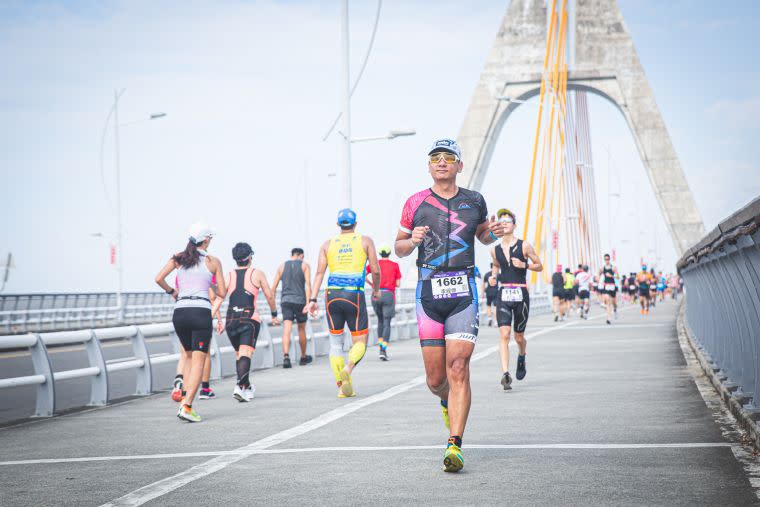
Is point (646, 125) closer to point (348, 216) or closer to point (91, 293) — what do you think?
point (91, 293)

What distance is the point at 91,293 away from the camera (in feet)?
158

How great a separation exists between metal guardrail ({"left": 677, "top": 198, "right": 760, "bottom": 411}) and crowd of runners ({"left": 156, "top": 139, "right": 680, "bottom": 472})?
1.64 meters

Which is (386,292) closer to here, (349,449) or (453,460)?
(349,449)

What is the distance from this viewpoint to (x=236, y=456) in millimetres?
8141

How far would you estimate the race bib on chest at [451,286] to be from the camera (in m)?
7.56

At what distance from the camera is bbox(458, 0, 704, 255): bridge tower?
205 ft

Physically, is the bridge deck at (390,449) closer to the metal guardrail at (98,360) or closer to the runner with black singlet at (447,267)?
the metal guardrail at (98,360)

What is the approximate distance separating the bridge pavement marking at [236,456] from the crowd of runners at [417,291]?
662mm

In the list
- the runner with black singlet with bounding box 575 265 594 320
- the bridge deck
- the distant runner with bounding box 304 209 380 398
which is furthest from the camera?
the runner with black singlet with bounding box 575 265 594 320

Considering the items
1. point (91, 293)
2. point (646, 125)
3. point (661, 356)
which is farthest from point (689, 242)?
point (661, 356)

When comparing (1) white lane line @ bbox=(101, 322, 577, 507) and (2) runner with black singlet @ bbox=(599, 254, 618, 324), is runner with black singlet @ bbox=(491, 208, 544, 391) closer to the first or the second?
(1) white lane line @ bbox=(101, 322, 577, 507)

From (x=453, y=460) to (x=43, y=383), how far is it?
6.08 meters

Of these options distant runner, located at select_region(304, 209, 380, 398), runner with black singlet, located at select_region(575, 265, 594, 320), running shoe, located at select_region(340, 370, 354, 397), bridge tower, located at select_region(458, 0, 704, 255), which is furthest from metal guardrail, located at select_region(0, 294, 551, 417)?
bridge tower, located at select_region(458, 0, 704, 255)

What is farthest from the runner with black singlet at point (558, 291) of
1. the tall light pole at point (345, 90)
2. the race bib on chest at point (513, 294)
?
the race bib on chest at point (513, 294)
